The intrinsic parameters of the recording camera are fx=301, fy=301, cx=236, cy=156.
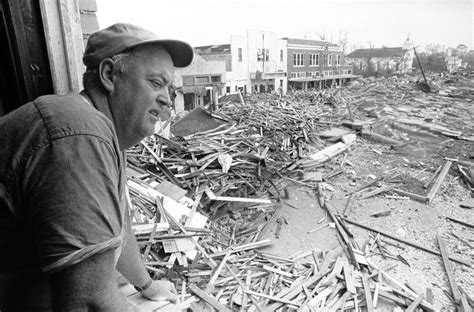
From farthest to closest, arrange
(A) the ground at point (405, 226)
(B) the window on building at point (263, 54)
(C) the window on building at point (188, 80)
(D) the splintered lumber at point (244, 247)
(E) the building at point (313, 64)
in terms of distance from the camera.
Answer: (E) the building at point (313, 64)
(B) the window on building at point (263, 54)
(C) the window on building at point (188, 80)
(A) the ground at point (405, 226)
(D) the splintered lumber at point (244, 247)

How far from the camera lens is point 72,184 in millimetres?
963

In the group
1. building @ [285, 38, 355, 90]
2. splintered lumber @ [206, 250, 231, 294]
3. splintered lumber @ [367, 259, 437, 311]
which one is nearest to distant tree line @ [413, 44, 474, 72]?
building @ [285, 38, 355, 90]

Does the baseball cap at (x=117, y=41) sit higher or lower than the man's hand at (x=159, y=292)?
higher

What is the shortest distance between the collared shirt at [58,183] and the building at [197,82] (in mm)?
22171

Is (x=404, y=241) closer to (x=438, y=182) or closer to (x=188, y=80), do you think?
(x=438, y=182)

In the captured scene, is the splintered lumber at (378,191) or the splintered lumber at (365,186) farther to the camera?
the splintered lumber at (365,186)

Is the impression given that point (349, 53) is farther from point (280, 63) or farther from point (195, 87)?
point (195, 87)

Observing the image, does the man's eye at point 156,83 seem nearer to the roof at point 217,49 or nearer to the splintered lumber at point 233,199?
the splintered lumber at point 233,199

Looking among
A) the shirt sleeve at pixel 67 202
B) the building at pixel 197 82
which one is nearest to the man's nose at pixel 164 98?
the shirt sleeve at pixel 67 202

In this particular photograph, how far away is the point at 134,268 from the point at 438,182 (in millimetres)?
9589

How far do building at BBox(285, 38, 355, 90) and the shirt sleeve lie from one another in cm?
3791

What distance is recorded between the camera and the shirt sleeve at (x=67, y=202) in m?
0.95

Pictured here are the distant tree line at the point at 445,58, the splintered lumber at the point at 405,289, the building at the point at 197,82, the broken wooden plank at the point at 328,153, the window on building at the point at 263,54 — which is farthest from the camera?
the distant tree line at the point at 445,58

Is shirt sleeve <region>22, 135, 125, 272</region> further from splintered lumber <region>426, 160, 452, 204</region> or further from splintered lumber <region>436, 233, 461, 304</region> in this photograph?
splintered lumber <region>426, 160, 452, 204</region>
